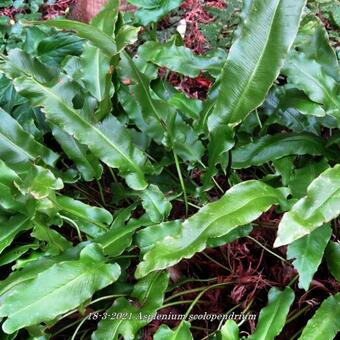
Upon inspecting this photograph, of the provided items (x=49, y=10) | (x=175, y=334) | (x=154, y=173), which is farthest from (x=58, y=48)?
(x=175, y=334)

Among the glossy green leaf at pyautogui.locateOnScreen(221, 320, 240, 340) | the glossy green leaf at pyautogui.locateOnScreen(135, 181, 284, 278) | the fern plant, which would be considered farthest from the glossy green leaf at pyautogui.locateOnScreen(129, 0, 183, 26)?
the glossy green leaf at pyautogui.locateOnScreen(221, 320, 240, 340)

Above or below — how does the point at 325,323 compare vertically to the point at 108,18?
below

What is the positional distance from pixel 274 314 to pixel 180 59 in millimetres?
872

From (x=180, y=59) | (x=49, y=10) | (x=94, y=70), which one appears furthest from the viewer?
(x=49, y=10)

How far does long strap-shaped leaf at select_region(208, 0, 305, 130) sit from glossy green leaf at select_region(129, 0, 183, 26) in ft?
1.64

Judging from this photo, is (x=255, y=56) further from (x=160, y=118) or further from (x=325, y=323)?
(x=325, y=323)

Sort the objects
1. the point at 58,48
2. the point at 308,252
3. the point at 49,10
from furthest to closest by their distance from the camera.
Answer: the point at 49,10
the point at 58,48
the point at 308,252

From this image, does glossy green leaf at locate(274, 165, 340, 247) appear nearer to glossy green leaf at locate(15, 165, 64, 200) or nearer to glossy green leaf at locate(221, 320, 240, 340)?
glossy green leaf at locate(221, 320, 240, 340)

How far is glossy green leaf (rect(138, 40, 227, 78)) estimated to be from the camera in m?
1.67

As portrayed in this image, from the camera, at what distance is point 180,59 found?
1.69 metres

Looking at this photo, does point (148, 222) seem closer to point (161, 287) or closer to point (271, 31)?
point (161, 287)

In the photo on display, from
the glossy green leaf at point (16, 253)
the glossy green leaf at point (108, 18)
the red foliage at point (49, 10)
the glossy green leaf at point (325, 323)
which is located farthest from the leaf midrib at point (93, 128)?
the red foliage at point (49, 10)

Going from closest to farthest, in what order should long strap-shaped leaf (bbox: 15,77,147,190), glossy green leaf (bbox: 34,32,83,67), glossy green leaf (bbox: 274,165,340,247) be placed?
glossy green leaf (bbox: 274,165,340,247) → long strap-shaped leaf (bbox: 15,77,147,190) → glossy green leaf (bbox: 34,32,83,67)

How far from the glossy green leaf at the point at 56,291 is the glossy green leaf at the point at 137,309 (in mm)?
114
